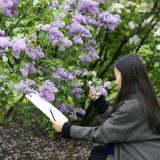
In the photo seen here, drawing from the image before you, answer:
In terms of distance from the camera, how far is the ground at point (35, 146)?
5.59 metres

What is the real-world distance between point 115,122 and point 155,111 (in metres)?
0.28

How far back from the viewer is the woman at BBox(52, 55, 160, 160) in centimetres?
335

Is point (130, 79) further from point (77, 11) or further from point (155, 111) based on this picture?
point (77, 11)

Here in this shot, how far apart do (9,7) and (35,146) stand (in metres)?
2.51

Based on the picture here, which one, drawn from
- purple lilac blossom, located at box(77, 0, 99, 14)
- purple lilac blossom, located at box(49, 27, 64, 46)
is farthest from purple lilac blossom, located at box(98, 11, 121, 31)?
purple lilac blossom, located at box(49, 27, 64, 46)

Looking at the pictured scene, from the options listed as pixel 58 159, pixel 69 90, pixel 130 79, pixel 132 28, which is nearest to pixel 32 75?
pixel 69 90

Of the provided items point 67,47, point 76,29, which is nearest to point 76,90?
point 67,47

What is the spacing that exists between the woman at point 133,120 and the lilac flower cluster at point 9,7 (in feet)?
3.03

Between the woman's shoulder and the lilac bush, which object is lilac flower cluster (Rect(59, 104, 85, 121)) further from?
the woman's shoulder

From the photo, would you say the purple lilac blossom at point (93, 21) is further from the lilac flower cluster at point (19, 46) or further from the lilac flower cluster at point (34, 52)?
the lilac flower cluster at point (19, 46)

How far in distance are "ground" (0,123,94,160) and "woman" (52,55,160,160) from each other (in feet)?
7.20

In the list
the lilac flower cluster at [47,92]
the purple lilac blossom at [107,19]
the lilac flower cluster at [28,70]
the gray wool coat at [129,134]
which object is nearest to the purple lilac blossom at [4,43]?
the lilac flower cluster at [28,70]

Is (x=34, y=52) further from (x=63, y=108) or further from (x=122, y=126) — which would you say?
(x=63, y=108)

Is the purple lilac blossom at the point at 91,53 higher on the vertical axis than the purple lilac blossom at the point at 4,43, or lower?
lower
